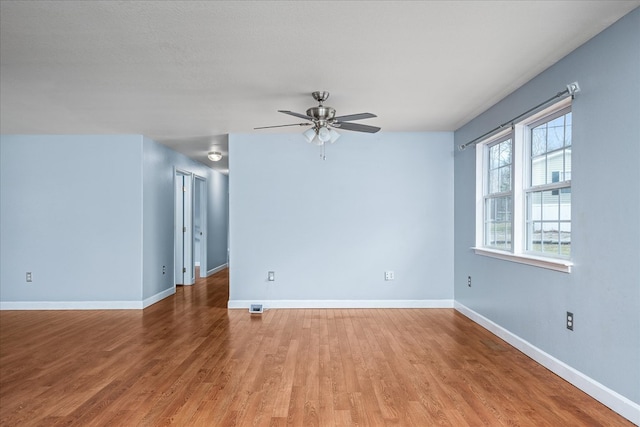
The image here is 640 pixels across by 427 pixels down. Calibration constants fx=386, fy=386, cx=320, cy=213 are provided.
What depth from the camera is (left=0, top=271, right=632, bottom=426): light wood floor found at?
2.28m

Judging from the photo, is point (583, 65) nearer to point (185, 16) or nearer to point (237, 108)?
point (185, 16)

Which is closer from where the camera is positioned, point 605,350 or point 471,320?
point 605,350

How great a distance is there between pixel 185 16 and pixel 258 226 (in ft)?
10.6

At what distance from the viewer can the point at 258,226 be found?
5168 mm

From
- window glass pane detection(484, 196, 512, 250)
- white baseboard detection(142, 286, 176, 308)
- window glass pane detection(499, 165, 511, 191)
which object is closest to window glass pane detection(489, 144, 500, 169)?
window glass pane detection(499, 165, 511, 191)

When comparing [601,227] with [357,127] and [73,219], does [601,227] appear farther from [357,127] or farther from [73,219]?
[73,219]

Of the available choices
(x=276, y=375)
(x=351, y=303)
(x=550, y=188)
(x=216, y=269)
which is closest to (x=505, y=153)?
(x=550, y=188)

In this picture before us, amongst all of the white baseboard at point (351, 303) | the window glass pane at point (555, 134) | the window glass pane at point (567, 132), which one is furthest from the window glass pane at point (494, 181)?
the white baseboard at point (351, 303)

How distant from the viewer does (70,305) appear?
516 cm

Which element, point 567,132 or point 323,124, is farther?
point 323,124

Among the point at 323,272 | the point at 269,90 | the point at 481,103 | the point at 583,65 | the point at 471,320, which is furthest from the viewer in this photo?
the point at 323,272

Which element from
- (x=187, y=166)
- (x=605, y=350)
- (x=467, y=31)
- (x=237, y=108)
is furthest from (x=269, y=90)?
(x=187, y=166)

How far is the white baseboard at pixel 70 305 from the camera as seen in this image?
5.15 m

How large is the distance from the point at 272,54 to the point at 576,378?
10.1 ft
